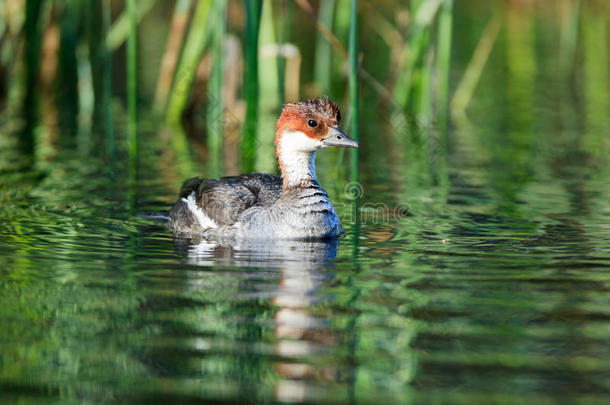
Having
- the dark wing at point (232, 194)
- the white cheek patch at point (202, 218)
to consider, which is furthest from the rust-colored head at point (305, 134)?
the white cheek patch at point (202, 218)

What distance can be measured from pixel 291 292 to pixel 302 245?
6.23 ft

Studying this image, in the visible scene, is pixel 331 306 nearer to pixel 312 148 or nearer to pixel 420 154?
pixel 312 148

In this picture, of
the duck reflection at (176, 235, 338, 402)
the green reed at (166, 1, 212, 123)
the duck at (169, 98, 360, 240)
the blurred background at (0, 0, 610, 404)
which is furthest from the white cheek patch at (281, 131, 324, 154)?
the green reed at (166, 1, 212, 123)

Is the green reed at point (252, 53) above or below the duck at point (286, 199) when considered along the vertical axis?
above

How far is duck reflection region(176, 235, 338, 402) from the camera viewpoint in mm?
5199

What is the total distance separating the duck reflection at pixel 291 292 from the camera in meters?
5.20

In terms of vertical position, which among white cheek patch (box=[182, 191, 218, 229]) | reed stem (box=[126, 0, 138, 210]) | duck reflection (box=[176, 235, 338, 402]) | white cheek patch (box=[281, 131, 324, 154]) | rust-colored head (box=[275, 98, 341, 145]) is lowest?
duck reflection (box=[176, 235, 338, 402])

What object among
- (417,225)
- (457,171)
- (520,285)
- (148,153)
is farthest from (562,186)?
(148,153)

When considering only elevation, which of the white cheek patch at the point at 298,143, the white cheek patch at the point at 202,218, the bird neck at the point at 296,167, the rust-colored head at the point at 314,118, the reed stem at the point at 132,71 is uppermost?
the reed stem at the point at 132,71

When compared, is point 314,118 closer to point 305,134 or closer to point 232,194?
point 305,134

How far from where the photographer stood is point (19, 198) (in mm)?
10359

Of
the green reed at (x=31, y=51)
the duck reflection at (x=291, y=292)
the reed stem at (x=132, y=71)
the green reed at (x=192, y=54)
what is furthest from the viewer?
the green reed at (x=31, y=51)

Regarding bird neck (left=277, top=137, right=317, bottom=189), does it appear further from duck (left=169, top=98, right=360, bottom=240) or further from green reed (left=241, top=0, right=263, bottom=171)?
green reed (left=241, top=0, right=263, bottom=171)

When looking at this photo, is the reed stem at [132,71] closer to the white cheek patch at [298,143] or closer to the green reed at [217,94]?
the green reed at [217,94]
